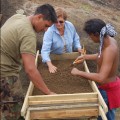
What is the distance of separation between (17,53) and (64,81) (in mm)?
1006

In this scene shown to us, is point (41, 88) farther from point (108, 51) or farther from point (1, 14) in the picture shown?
point (1, 14)

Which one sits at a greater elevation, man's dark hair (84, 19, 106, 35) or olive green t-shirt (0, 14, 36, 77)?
man's dark hair (84, 19, 106, 35)

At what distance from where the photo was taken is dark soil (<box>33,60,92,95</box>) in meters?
4.64

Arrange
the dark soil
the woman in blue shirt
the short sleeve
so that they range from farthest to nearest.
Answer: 1. the woman in blue shirt
2. the dark soil
3. the short sleeve

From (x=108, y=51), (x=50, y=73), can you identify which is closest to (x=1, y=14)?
(x=50, y=73)

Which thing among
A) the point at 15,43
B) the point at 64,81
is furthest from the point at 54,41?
the point at 15,43

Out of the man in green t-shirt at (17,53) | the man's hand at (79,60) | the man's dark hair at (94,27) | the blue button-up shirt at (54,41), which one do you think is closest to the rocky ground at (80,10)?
the blue button-up shirt at (54,41)

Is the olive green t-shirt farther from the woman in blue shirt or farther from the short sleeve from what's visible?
the woman in blue shirt

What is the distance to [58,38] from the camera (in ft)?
19.1

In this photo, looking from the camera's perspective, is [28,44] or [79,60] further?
[79,60]

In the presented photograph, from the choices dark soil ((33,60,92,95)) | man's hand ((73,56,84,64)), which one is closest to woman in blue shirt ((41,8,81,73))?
dark soil ((33,60,92,95))

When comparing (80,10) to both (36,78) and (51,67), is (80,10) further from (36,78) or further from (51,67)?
(36,78)

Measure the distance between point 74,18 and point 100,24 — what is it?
4434mm

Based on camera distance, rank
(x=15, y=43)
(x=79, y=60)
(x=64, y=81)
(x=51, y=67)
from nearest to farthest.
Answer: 1. (x=15, y=43)
2. (x=64, y=81)
3. (x=51, y=67)
4. (x=79, y=60)
